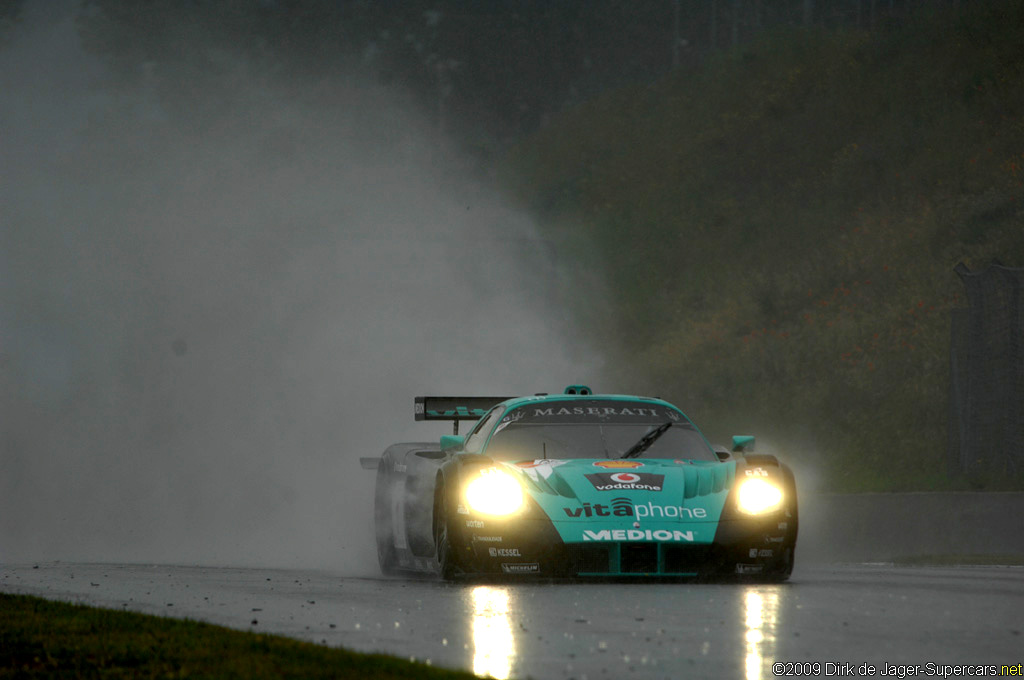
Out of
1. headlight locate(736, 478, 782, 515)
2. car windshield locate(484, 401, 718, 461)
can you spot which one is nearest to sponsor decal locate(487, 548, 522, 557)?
car windshield locate(484, 401, 718, 461)

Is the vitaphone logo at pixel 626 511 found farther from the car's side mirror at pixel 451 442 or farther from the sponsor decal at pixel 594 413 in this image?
the car's side mirror at pixel 451 442

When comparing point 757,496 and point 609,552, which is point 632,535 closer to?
point 609,552

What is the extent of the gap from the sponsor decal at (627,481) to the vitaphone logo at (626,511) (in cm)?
12

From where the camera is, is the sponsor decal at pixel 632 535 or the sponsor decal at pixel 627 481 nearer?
the sponsor decal at pixel 632 535

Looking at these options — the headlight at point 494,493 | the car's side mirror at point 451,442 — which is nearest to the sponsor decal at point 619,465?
the headlight at point 494,493

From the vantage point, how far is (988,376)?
17.8 metres

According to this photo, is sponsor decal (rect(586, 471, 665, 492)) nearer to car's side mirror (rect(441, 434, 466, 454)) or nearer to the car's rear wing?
car's side mirror (rect(441, 434, 466, 454))

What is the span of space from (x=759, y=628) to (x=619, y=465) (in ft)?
10.4

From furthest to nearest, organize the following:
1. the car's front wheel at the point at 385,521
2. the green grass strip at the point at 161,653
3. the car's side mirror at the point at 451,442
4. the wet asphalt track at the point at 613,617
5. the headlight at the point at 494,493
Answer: the car's front wheel at the point at 385,521 < the car's side mirror at the point at 451,442 < the headlight at the point at 494,493 < the wet asphalt track at the point at 613,617 < the green grass strip at the point at 161,653

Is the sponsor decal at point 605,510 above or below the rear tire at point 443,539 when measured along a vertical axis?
above

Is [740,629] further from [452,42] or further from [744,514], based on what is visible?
[452,42]

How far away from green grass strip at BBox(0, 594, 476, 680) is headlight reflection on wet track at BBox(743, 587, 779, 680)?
40.1 inches

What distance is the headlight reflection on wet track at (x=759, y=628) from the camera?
19.5ft

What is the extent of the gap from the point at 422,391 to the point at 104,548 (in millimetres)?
11412
